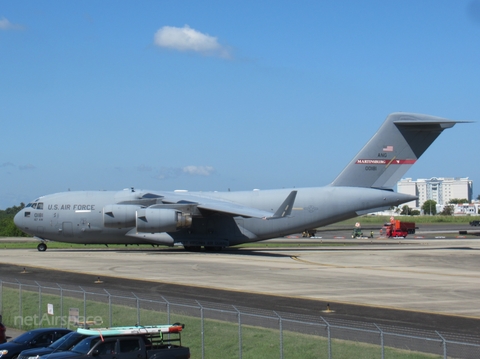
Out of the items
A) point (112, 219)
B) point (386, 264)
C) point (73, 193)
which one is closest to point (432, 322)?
point (386, 264)

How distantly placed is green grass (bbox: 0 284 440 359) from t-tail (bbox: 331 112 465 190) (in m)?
24.3

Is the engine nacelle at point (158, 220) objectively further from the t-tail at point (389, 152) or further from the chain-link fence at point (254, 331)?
the chain-link fence at point (254, 331)

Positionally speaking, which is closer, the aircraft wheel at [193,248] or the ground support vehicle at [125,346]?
the ground support vehicle at [125,346]

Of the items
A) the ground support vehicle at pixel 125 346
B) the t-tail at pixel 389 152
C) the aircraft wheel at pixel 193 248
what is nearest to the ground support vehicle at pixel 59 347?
the ground support vehicle at pixel 125 346

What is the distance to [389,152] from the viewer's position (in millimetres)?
41312

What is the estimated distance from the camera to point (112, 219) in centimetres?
3956

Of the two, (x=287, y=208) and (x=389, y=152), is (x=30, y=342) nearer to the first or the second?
(x=287, y=208)

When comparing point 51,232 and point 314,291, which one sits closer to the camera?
point 314,291

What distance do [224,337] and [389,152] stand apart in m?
28.8

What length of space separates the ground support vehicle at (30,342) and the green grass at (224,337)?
2082mm

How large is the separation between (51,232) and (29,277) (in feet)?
46.3

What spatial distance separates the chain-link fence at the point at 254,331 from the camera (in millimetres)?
12812

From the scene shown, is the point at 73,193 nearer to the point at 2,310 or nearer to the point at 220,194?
the point at 220,194

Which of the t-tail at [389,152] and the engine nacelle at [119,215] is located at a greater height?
the t-tail at [389,152]
